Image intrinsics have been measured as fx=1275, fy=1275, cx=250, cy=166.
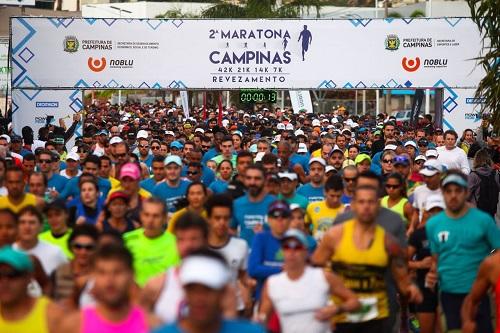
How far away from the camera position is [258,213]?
10977 mm

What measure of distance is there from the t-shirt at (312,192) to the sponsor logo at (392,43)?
14778 millimetres

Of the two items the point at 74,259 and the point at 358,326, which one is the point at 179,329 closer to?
the point at 74,259

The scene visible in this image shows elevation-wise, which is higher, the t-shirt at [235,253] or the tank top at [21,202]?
the tank top at [21,202]

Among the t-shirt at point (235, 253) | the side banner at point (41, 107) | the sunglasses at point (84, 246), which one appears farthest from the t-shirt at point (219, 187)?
the side banner at point (41, 107)

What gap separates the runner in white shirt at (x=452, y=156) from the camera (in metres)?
19.0

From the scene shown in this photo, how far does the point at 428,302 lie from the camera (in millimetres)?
10797

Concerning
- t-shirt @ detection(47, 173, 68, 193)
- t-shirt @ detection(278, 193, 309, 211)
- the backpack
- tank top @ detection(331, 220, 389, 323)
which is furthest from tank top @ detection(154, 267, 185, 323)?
the backpack

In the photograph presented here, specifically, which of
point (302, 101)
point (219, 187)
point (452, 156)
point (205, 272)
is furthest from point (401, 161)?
point (302, 101)

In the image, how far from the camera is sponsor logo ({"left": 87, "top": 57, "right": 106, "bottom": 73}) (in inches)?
1105

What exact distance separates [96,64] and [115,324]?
22.8 m

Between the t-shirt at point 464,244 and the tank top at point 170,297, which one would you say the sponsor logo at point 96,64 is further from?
the tank top at point 170,297

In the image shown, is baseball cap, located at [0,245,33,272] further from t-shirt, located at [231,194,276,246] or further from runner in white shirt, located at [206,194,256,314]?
t-shirt, located at [231,194,276,246]

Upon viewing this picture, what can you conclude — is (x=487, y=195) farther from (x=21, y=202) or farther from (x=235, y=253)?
(x=235, y=253)

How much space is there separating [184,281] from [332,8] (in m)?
91.5
